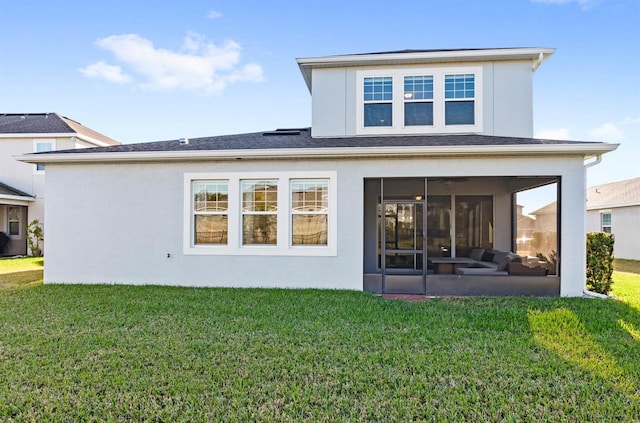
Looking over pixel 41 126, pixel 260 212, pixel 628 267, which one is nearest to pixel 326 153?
pixel 260 212

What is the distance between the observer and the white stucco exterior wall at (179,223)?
8.20 m

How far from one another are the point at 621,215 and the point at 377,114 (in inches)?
619

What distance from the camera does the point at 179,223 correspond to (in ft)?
29.6

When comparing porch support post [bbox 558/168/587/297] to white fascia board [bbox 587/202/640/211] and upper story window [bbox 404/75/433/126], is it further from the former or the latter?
white fascia board [bbox 587/202/640/211]

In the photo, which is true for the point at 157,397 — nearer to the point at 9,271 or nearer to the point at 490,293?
the point at 490,293

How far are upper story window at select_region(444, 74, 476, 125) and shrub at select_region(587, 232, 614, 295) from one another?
4148 mm

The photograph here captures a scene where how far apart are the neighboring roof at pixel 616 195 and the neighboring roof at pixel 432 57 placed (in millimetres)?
12155

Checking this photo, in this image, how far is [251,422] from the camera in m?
3.10

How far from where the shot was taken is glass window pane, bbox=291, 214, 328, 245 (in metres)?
8.82

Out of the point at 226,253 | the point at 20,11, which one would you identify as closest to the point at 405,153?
the point at 226,253

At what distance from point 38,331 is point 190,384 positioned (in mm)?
3297

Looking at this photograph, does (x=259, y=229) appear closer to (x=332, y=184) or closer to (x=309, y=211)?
(x=309, y=211)

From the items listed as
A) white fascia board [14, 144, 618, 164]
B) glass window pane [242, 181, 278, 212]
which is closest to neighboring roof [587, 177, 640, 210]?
white fascia board [14, 144, 618, 164]

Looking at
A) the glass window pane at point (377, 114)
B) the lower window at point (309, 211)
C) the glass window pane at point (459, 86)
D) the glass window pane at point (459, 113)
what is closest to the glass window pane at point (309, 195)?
the lower window at point (309, 211)
